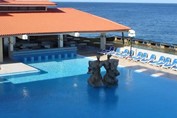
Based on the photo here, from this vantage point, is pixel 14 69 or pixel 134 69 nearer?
pixel 14 69

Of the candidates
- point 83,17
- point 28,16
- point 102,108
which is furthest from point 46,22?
point 102,108

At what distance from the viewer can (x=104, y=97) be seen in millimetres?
17781

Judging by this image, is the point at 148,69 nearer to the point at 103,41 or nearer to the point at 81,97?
the point at 103,41

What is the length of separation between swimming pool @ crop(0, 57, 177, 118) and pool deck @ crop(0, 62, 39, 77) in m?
0.79

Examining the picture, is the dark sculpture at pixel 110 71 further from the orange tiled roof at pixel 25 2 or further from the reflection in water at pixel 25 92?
the orange tiled roof at pixel 25 2

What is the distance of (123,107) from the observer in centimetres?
1620

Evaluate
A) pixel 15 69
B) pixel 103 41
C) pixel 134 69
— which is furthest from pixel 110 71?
pixel 103 41

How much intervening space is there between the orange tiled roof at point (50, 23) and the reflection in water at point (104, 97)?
313 inches

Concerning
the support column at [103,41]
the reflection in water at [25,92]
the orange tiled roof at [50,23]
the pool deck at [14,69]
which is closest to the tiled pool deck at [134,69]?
the pool deck at [14,69]

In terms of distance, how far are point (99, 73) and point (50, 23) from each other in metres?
9.31

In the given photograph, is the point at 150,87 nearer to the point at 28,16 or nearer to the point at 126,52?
the point at 126,52

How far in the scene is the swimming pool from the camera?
15.4 m

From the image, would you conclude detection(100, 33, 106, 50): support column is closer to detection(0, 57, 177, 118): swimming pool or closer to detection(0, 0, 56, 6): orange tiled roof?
detection(0, 0, 56, 6): orange tiled roof

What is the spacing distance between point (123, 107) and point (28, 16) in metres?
15.2
